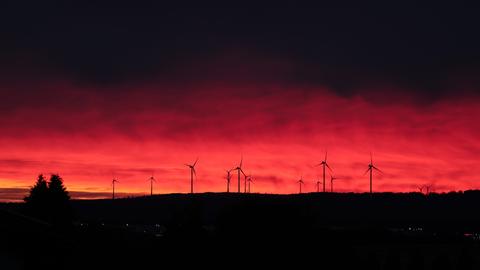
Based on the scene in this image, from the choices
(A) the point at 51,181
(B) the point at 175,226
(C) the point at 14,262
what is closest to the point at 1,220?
(C) the point at 14,262

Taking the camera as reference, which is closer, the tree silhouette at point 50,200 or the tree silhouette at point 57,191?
the tree silhouette at point 50,200

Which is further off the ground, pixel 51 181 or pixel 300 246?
pixel 51 181

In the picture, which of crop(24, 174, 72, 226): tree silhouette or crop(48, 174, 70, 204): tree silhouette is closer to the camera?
crop(24, 174, 72, 226): tree silhouette

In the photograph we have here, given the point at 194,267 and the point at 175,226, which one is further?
the point at 175,226

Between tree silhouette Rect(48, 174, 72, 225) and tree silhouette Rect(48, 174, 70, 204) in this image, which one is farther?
tree silhouette Rect(48, 174, 70, 204)

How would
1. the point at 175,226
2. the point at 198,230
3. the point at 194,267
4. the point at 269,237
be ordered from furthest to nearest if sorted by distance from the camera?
the point at 175,226
the point at 198,230
the point at 194,267
the point at 269,237

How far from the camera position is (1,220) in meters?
23.0

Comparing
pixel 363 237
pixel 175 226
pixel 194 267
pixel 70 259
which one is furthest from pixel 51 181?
pixel 70 259

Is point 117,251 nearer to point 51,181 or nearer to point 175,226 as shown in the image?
point 175,226

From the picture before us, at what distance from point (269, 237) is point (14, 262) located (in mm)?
18726

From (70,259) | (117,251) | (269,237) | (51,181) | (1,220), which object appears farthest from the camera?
(51,181)

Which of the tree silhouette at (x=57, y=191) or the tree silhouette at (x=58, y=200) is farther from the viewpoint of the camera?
the tree silhouette at (x=57, y=191)

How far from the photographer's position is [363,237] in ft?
425

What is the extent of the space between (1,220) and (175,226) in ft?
109
